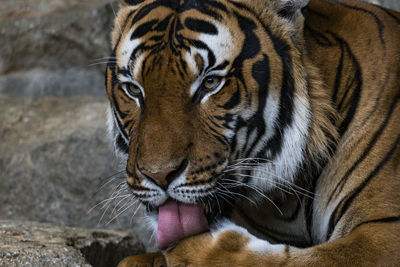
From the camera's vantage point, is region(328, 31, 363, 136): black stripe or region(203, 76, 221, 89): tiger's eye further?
region(328, 31, 363, 136): black stripe

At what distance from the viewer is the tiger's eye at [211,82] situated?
70.1 inches

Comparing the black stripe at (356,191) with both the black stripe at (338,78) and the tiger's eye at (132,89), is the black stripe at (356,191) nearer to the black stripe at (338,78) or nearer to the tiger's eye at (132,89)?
the black stripe at (338,78)

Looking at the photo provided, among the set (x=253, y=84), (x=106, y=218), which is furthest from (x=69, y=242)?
(x=106, y=218)

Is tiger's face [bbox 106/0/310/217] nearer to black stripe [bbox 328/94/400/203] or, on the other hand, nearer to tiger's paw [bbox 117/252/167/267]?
black stripe [bbox 328/94/400/203]

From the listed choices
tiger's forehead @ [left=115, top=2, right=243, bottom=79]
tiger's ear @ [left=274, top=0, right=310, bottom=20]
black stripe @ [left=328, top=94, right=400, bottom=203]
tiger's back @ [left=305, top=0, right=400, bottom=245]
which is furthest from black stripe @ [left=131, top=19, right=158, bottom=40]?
black stripe @ [left=328, top=94, right=400, bottom=203]

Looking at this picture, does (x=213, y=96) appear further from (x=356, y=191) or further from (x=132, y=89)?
(x=356, y=191)

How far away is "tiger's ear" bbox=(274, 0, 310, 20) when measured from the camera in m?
1.85

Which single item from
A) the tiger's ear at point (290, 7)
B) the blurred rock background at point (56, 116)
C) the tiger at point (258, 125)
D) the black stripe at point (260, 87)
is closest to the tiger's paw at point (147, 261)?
the tiger at point (258, 125)

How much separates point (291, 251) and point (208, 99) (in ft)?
1.42

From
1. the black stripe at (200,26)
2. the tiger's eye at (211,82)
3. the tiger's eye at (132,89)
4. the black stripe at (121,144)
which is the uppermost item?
the black stripe at (200,26)

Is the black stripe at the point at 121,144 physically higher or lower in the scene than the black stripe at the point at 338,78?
lower

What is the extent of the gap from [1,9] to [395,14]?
86.7 inches

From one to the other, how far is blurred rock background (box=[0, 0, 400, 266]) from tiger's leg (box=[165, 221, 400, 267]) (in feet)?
4.43

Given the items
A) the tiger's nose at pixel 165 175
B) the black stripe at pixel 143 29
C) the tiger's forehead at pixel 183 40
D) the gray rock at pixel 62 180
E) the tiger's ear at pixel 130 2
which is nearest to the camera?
the tiger's nose at pixel 165 175
